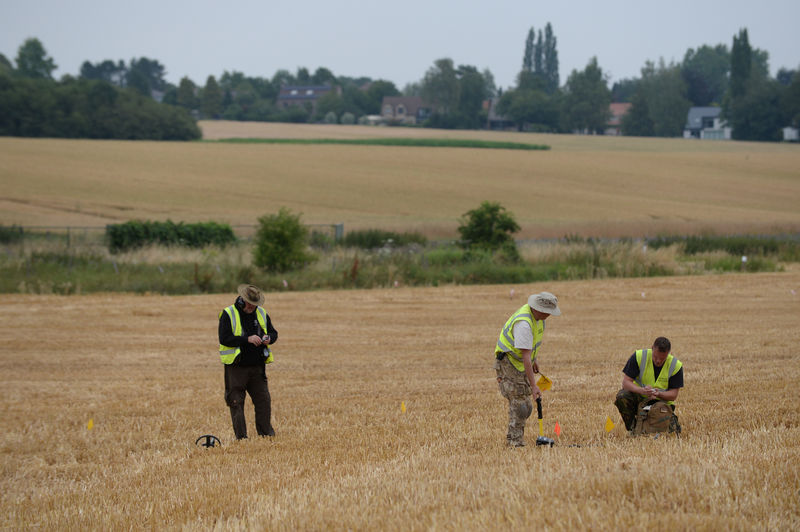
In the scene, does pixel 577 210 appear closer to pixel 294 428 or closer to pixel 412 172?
pixel 412 172

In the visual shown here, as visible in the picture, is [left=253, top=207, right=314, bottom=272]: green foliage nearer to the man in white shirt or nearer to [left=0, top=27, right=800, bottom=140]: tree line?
the man in white shirt

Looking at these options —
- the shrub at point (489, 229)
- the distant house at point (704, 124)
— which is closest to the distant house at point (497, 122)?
the distant house at point (704, 124)

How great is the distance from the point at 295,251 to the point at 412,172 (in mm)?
43027

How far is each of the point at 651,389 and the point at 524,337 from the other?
1450 mm

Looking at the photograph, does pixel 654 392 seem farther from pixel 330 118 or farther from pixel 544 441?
pixel 330 118

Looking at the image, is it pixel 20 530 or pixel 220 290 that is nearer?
pixel 20 530

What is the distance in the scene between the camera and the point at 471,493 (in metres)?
6.30

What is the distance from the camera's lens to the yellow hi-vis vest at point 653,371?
28.2ft

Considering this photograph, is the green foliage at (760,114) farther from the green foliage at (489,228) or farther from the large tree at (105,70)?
the large tree at (105,70)

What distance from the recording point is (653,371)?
28.3 feet

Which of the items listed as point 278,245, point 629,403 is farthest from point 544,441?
point 278,245

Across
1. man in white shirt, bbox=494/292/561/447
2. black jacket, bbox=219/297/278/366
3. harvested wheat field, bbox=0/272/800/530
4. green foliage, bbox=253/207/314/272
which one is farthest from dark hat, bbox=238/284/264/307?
green foliage, bbox=253/207/314/272

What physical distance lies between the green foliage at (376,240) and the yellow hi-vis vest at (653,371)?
2682 cm

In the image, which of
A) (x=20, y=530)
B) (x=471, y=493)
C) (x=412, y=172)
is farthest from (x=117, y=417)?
(x=412, y=172)
